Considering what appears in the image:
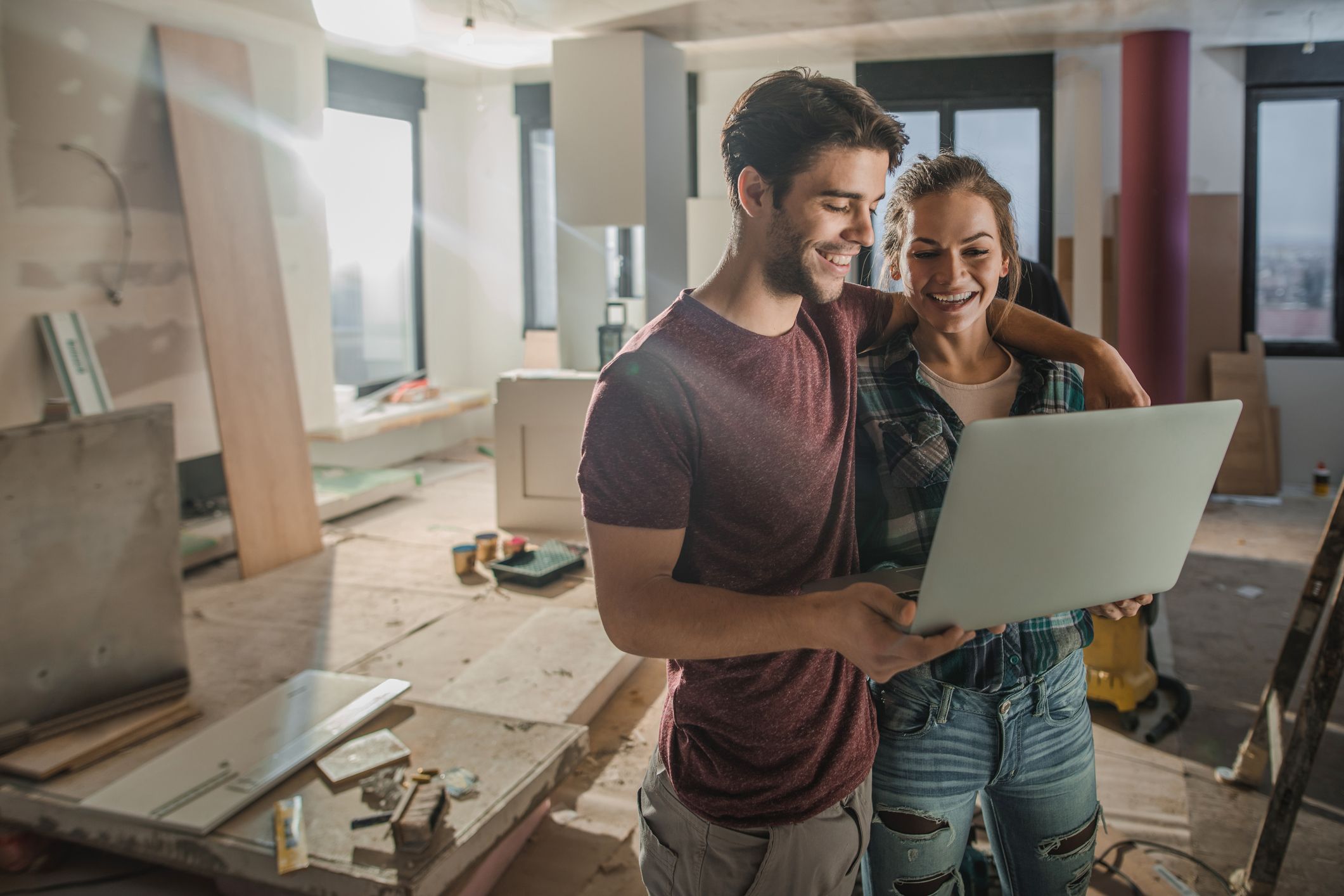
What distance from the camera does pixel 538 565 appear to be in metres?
4.31

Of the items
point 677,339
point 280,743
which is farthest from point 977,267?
point 280,743

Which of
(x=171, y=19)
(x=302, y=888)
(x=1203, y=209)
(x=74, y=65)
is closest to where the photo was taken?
(x=302, y=888)

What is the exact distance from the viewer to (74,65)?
13.6 ft

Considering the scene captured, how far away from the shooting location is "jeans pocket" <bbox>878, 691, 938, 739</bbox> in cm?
128

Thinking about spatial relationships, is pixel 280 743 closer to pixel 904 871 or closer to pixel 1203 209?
pixel 904 871

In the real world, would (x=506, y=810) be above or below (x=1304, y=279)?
below

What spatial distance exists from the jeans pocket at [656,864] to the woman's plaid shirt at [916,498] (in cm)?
40

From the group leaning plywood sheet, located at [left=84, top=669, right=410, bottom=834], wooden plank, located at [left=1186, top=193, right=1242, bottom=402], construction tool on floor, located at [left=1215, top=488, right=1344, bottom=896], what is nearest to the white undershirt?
construction tool on floor, located at [left=1215, top=488, right=1344, bottom=896]

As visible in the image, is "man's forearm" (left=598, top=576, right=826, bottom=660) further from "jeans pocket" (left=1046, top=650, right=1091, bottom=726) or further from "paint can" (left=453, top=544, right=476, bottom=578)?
"paint can" (left=453, top=544, right=476, bottom=578)

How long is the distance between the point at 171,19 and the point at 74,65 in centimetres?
59

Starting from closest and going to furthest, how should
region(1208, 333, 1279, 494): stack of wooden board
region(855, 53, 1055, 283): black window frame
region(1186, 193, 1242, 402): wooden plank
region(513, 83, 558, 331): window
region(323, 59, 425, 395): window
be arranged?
region(1208, 333, 1279, 494): stack of wooden board < region(1186, 193, 1242, 402): wooden plank < region(855, 53, 1055, 283): black window frame < region(323, 59, 425, 395): window < region(513, 83, 558, 331): window

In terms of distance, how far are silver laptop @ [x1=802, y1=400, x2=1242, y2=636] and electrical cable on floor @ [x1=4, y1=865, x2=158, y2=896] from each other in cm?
205

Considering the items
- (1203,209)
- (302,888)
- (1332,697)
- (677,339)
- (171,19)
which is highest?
(171,19)

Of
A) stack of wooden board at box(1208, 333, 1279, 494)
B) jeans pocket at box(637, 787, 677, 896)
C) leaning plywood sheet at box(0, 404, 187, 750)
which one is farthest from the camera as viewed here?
stack of wooden board at box(1208, 333, 1279, 494)
